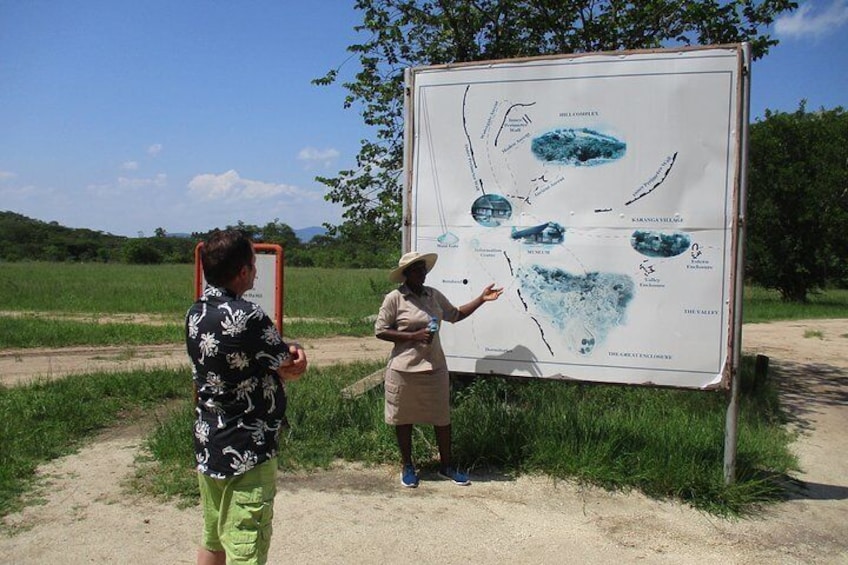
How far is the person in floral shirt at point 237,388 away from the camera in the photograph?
108 inches

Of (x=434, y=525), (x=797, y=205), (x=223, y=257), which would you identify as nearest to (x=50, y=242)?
(x=797, y=205)

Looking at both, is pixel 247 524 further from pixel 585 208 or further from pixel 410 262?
pixel 585 208

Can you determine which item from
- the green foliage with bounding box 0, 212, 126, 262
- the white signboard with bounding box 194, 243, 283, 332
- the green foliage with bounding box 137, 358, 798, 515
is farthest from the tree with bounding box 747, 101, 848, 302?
the green foliage with bounding box 0, 212, 126, 262

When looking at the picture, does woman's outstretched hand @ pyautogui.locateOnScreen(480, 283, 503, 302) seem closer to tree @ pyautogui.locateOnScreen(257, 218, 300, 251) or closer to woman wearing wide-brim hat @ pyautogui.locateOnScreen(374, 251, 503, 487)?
woman wearing wide-brim hat @ pyautogui.locateOnScreen(374, 251, 503, 487)

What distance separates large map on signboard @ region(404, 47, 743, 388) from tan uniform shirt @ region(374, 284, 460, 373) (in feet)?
1.65

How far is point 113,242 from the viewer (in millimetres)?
88812

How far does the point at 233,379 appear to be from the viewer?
2.78 meters

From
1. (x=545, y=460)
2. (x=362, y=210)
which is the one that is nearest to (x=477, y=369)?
(x=545, y=460)

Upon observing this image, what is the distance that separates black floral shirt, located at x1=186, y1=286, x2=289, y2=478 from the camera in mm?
2738

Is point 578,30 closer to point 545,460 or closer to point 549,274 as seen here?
point 549,274

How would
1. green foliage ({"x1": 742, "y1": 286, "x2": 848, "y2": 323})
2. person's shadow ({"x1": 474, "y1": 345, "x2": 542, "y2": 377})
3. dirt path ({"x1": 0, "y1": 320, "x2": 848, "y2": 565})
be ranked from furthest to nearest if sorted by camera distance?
green foliage ({"x1": 742, "y1": 286, "x2": 848, "y2": 323}) < person's shadow ({"x1": 474, "y1": 345, "x2": 542, "y2": 377}) < dirt path ({"x1": 0, "y1": 320, "x2": 848, "y2": 565})

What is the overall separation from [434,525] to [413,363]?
45.0 inches

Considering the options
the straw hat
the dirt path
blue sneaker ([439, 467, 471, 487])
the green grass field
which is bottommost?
the dirt path

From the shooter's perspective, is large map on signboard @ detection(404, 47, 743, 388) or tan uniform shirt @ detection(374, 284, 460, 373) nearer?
large map on signboard @ detection(404, 47, 743, 388)
